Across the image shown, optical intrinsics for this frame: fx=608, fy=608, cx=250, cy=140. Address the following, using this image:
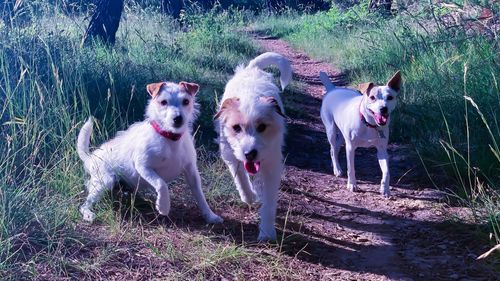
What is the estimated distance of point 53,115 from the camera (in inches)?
176

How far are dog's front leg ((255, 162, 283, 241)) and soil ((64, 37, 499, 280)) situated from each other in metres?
0.10

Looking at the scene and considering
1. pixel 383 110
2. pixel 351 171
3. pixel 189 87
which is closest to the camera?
pixel 189 87

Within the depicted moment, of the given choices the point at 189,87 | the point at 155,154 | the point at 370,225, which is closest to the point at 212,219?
the point at 155,154

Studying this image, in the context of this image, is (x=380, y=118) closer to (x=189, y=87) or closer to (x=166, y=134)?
(x=189, y=87)

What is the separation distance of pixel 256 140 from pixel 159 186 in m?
0.71

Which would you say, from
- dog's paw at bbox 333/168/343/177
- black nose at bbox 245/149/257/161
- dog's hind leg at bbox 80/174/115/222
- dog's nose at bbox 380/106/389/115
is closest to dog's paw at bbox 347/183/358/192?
dog's paw at bbox 333/168/343/177

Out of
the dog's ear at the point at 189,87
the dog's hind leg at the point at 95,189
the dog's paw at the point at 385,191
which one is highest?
the dog's ear at the point at 189,87

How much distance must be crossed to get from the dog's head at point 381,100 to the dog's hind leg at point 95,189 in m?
2.28

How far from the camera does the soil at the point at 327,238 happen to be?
345 centimetres

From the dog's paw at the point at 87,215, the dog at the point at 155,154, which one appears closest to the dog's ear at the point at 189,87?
the dog at the point at 155,154

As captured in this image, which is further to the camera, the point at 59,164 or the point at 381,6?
the point at 381,6

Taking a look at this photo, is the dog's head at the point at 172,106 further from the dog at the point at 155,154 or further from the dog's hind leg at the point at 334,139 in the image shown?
the dog's hind leg at the point at 334,139

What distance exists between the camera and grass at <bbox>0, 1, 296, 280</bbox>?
10.7 feet

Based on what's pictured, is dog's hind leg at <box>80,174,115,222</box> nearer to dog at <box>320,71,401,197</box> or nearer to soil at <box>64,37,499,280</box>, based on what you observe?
soil at <box>64,37,499,280</box>
